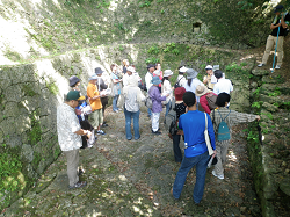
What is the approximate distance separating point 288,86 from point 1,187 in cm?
736

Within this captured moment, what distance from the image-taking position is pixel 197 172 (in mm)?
3537

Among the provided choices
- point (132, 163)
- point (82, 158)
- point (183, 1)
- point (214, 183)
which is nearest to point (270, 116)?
point (214, 183)

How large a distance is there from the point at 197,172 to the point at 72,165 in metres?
2.57

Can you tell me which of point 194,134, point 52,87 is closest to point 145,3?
point 52,87

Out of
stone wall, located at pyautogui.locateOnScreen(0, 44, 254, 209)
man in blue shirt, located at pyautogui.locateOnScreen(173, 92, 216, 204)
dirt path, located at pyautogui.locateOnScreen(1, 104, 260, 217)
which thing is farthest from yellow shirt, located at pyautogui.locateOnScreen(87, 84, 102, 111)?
man in blue shirt, located at pyautogui.locateOnScreen(173, 92, 216, 204)

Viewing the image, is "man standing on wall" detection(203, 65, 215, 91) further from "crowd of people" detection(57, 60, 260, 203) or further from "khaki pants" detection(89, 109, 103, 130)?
"khaki pants" detection(89, 109, 103, 130)

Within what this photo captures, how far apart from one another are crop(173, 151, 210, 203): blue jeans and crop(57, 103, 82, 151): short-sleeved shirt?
2.13 m

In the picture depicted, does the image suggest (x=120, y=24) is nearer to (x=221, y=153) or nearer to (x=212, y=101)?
(x=212, y=101)

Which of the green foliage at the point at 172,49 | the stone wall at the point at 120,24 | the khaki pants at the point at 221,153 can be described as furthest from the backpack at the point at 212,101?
the stone wall at the point at 120,24

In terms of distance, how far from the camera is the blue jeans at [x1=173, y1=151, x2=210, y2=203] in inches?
133

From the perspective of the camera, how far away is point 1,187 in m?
3.52

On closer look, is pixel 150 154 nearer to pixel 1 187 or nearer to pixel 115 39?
pixel 1 187

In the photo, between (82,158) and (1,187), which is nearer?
(1,187)

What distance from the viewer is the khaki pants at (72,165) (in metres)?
3.95
